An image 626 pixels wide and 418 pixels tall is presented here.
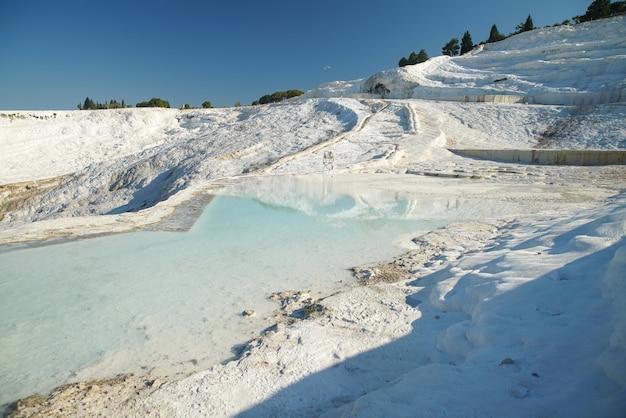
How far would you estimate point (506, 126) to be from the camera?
642 inches

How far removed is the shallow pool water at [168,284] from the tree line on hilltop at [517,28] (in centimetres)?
4129

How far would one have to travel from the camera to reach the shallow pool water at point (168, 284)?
7.89ft

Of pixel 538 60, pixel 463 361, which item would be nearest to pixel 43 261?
pixel 463 361

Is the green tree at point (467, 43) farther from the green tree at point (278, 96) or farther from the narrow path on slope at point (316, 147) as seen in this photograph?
the narrow path on slope at point (316, 147)

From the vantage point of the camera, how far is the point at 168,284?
3.49 m

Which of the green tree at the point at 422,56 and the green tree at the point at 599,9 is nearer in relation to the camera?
the green tree at the point at 599,9

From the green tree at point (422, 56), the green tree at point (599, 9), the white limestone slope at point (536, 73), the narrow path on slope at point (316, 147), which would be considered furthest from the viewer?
the green tree at point (422, 56)

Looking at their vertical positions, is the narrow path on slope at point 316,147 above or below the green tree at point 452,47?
below

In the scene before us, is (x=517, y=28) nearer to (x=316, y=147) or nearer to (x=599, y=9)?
(x=599, y=9)

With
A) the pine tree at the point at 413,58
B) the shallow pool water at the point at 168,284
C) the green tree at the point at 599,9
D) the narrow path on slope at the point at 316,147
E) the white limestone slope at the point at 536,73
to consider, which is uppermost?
the green tree at the point at 599,9

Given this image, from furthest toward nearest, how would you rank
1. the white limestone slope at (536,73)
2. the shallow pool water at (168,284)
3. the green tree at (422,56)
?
the green tree at (422,56)
the white limestone slope at (536,73)
the shallow pool water at (168,284)

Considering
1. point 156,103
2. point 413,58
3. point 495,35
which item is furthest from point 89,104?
point 495,35

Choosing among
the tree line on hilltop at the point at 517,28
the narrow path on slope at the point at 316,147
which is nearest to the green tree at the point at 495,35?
the tree line on hilltop at the point at 517,28

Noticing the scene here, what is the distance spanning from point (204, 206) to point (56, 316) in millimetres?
4109
